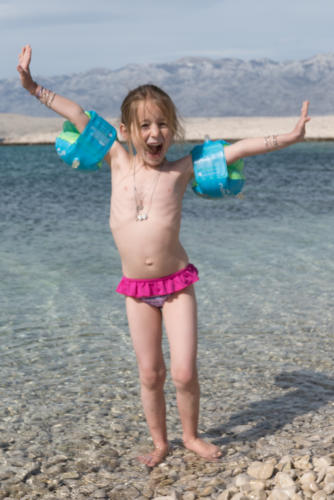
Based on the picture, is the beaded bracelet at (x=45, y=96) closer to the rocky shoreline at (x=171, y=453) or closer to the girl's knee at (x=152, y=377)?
the girl's knee at (x=152, y=377)

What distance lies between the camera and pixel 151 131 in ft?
11.5

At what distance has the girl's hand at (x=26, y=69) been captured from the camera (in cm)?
360

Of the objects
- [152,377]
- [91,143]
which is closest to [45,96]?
[91,143]

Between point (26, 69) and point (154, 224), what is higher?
point (26, 69)

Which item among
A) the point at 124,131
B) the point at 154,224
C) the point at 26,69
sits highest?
the point at 26,69

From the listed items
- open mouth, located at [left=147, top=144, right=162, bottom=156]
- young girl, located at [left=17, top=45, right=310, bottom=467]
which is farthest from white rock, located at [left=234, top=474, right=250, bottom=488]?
open mouth, located at [left=147, top=144, right=162, bottom=156]

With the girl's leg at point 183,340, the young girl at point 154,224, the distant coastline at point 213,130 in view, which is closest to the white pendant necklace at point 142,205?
the young girl at point 154,224

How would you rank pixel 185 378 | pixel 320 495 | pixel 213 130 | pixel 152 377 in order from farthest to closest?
1. pixel 213 130
2. pixel 152 377
3. pixel 185 378
4. pixel 320 495

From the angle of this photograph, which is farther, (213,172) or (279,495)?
(213,172)

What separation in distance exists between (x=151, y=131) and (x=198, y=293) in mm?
4515

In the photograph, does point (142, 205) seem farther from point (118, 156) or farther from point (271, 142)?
point (271, 142)

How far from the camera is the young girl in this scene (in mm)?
3541

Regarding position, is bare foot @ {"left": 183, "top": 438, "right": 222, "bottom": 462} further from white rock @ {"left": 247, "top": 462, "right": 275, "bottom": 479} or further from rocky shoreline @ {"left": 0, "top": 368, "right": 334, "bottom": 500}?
white rock @ {"left": 247, "top": 462, "right": 275, "bottom": 479}

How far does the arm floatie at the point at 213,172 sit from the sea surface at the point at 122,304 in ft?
0.59
